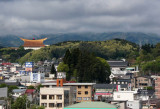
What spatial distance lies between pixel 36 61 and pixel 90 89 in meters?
76.5

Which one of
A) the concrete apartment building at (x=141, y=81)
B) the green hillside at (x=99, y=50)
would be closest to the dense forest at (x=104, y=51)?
the green hillside at (x=99, y=50)

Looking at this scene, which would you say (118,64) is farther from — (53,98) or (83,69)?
(53,98)

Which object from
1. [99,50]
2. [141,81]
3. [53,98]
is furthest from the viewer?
[99,50]

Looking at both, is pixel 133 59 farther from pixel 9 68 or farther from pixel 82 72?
pixel 82 72

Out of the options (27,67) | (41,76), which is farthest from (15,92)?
(27,67)

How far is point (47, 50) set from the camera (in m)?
132

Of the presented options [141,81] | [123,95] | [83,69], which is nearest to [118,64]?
[141,81]

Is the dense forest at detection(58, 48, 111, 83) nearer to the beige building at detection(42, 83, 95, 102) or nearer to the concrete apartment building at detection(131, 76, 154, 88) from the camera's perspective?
the concrete apartment building at detection(131, 76, 154, 88)

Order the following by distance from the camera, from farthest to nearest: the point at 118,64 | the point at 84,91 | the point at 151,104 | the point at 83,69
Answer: the point at 118,64 → the point at 83,69 → the point at 84,91 → the point at 151,104

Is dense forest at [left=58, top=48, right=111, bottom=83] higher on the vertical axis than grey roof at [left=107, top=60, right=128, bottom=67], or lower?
lower

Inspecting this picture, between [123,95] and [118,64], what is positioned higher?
[118,64]

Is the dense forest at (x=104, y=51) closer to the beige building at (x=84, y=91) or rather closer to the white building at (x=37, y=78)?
the white building at (x=37, y=78)

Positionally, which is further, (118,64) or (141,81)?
(118,64)

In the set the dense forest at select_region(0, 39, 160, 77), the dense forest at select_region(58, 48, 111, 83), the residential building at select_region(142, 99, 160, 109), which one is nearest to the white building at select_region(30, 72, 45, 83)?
the dense forest at select_region(58, 48, 111, 83)
